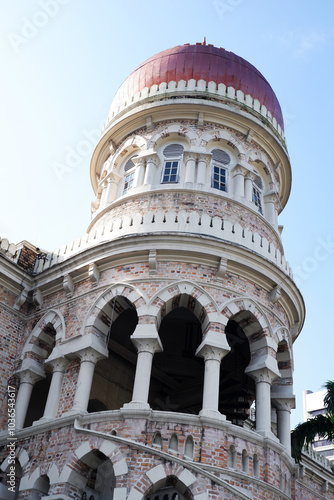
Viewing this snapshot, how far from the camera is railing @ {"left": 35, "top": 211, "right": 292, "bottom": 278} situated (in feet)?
51.8

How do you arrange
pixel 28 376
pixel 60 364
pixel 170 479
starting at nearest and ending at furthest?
pixel 170 479 < pixel 60 364 < pixel 28 376

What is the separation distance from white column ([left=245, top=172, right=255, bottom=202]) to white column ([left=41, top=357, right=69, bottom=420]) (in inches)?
321

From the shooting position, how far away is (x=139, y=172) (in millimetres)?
19000

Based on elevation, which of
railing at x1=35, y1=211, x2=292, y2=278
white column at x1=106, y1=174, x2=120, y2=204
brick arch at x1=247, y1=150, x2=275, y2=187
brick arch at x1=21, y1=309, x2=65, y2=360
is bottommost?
brick arch at x1=21, y1=309, x2=65, y2=360

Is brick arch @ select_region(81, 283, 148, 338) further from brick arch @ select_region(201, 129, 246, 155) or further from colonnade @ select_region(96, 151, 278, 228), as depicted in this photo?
brick arch @ select_region(201, 129, 246, 155)

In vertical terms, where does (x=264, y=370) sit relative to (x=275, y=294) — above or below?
below

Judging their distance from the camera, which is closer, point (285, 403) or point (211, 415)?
point (211, 415)

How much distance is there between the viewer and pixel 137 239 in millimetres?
15430

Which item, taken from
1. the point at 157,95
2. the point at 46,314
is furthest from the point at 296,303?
the point at 157,95

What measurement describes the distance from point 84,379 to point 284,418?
5784mm

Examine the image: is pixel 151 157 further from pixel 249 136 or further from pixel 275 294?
pixel 275 294

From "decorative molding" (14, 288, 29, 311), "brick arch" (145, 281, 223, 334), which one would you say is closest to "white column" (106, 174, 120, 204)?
"decorative molding" (14, 288, 29, 311)

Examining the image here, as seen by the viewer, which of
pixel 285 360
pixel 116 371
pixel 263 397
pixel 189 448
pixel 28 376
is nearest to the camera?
pixel 189 448

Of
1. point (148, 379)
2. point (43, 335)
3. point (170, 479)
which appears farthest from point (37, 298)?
point (170, 479)
